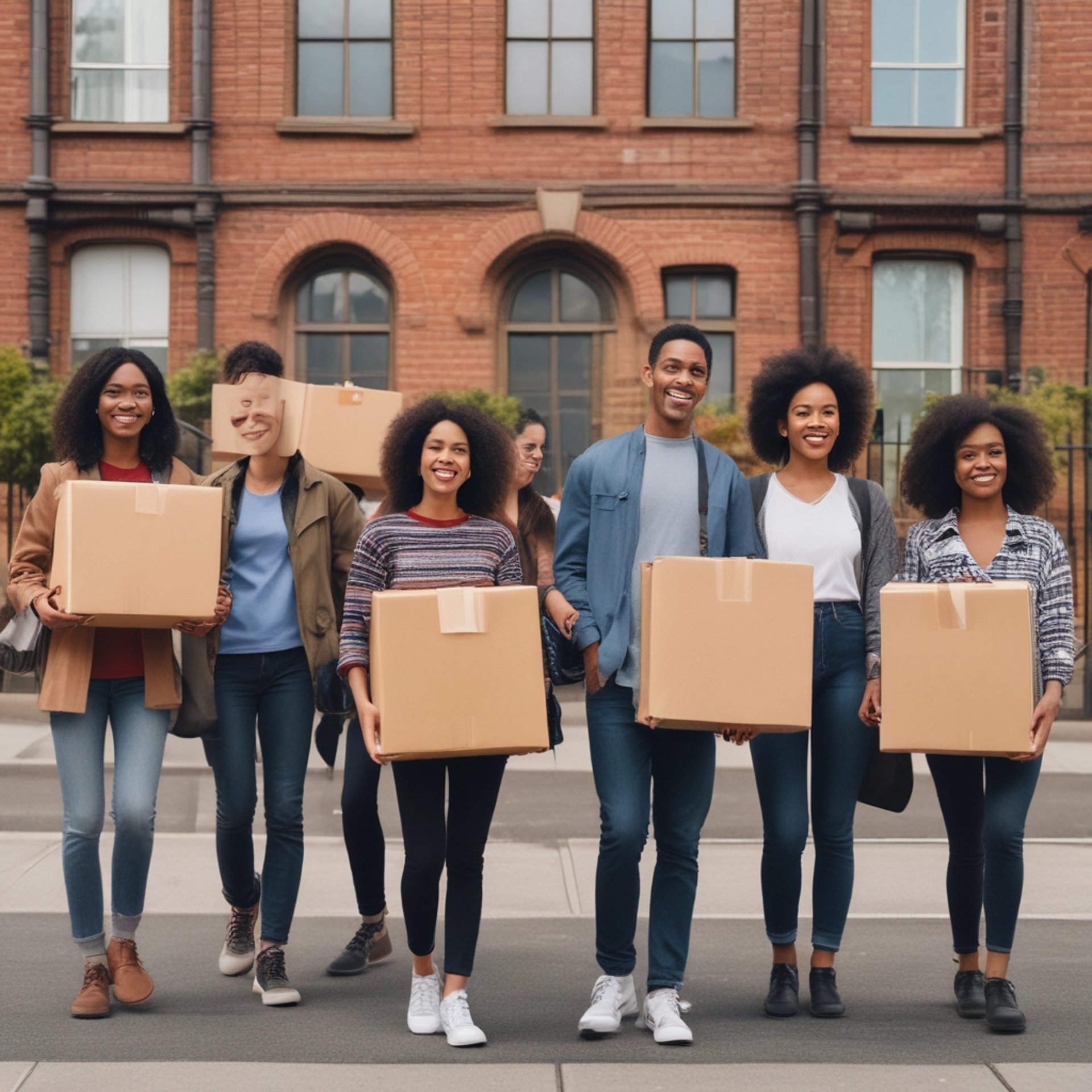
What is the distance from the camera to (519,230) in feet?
55.6

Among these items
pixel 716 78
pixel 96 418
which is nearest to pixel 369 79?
pixel 716 78

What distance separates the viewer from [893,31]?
17.3 meters

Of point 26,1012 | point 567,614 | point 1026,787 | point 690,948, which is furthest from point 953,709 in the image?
point 26,1012

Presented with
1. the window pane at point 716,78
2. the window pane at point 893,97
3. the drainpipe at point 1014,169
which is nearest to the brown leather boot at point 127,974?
the window pane at point 716,78

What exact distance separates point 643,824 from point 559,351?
42.3 ft

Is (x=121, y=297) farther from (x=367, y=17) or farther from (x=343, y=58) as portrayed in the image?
(x=367, y=17)

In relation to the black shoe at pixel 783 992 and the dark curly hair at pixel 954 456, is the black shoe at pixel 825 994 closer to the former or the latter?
the black shoe at pixel 783 992

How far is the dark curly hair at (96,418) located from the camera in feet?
17.0

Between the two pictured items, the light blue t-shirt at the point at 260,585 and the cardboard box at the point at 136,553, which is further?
the light blue t-shirt at the point at 260,585

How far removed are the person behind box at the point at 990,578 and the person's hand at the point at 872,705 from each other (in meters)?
0.32

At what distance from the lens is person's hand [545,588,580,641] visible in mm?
4902

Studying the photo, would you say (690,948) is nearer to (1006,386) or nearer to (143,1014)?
(143,1014)

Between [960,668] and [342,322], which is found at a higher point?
[342,322]

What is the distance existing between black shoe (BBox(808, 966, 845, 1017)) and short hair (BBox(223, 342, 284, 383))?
252 centimetres
